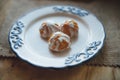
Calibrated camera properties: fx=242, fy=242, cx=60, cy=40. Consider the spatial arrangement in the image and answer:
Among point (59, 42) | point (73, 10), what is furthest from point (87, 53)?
point (73, 10)

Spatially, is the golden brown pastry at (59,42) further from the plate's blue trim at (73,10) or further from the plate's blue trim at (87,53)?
the plate's blue trim at (73,10)

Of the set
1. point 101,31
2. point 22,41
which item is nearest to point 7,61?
point 22,41

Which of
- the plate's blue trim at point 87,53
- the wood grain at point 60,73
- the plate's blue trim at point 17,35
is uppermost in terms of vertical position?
the plate's blue trim at point 17,35

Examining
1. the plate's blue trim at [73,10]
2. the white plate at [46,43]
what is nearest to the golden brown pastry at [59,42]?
the white plate at [46,43]

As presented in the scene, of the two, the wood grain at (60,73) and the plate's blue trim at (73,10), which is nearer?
the wood grain at (60,73)

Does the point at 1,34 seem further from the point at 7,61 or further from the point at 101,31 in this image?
the point at 101,31

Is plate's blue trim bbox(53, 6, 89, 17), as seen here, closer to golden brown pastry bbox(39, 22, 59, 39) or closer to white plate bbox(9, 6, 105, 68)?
white plate bbox(9, 6, 105, 68)
